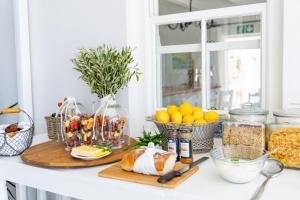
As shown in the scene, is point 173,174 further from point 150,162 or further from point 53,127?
point 53,127

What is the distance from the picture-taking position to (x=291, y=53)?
1.33 m

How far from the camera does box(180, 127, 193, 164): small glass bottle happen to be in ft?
4.01

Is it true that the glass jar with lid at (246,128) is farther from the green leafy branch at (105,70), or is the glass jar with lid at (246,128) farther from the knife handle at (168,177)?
the green leafy branch at (105,70)

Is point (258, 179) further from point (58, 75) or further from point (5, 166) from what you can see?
point (58, 75)

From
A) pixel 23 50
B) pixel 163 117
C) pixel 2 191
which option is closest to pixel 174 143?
pixel 163 117

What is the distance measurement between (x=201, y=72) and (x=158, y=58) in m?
0.28

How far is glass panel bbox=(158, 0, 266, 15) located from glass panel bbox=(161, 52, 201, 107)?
0.80 ft

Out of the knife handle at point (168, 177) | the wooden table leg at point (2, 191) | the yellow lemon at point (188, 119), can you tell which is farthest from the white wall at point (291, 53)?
the wooden table leg at point (2, 191)

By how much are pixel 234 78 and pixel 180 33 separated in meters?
0.39

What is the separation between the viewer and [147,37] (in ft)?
5.97

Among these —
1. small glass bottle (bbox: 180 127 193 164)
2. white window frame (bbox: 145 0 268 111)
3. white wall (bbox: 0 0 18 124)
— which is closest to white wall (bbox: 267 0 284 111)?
white window frame (bbox: 145 0 268 111)

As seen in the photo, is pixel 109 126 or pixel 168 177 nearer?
pixel 168 177

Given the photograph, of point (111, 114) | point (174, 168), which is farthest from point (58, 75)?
point (174, 168)

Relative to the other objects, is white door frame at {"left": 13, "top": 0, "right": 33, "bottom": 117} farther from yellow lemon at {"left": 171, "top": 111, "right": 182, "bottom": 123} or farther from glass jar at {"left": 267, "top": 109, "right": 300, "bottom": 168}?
glass jar at {"left": 267, "top": 109, "right": 300, "bottom": 168}
